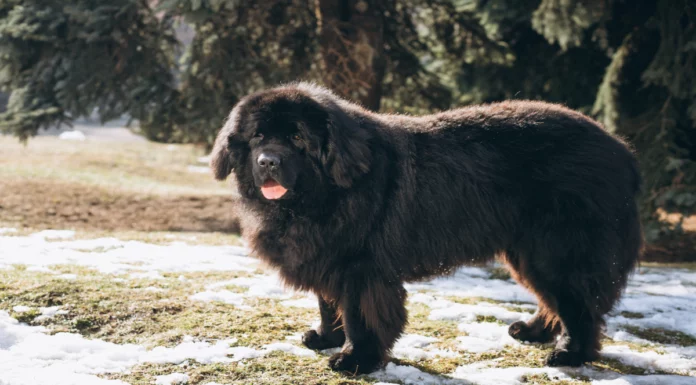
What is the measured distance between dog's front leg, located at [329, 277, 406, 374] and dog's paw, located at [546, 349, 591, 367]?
97 centimetres

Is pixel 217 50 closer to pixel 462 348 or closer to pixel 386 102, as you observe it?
pixel 386 102

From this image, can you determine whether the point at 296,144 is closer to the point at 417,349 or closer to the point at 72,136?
the point at 417,349

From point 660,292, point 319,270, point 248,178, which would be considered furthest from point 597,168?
point 660,292

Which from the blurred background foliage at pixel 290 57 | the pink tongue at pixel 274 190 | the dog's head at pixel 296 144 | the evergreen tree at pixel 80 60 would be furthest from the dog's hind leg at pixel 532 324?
the evergreen tree at pixel 80 60

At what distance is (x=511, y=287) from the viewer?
6.27 m

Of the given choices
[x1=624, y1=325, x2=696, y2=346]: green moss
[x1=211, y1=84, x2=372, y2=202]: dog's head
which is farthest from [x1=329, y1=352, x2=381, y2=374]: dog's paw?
[x1=624, y1=325, x2=696, y2=346]: green moss

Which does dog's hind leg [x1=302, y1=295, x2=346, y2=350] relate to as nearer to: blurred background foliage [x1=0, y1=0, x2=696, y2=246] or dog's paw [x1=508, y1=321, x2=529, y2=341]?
dog's paw [x1=508, y1=321, x2=529, y2=341]

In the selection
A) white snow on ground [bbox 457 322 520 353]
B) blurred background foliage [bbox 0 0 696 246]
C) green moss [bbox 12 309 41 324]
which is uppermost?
blurred background foliage [bbox 0 0 696 246]

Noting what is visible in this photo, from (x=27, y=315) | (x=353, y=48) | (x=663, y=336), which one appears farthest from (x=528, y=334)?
(x=353, y=48)

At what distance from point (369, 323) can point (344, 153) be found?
3.27ft

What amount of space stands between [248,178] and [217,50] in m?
4.70

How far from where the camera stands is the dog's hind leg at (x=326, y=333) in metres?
4.16

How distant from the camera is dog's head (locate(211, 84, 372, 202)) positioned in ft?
12.2

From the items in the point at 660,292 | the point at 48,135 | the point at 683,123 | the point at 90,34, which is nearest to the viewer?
the point at 660,292
